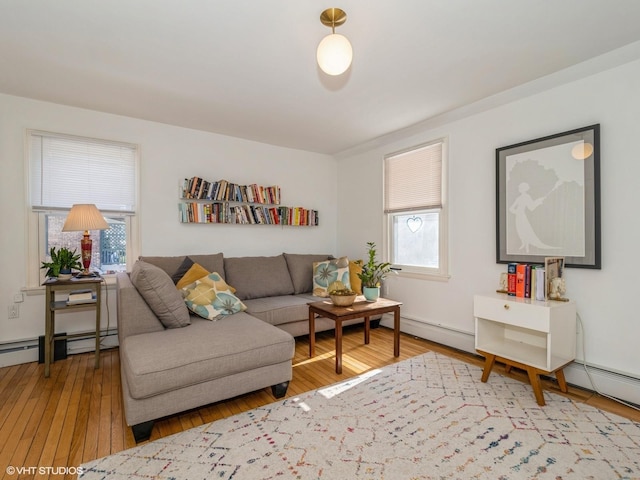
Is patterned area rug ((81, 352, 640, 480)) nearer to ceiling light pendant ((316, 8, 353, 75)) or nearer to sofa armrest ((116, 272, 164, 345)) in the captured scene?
sofa armrest ((116, 272, 164, 345))

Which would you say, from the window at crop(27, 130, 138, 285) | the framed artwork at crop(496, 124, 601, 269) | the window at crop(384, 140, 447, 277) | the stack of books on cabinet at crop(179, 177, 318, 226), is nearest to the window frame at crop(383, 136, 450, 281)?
the window at crop(384, 140, 447, 277)

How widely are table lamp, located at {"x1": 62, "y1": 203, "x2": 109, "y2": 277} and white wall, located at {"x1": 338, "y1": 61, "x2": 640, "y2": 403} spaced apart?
303cm

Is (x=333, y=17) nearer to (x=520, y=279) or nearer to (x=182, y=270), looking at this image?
(x=520, y=279)

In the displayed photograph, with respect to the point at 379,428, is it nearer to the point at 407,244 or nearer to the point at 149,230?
the point at 407,244

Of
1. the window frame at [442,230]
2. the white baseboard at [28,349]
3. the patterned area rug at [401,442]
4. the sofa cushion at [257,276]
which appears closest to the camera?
the patterned area rug at [401,442]

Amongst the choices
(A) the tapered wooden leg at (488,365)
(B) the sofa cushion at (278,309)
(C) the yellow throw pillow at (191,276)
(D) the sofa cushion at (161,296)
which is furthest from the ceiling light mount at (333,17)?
(A) the tapered wooden leg at (488,365)

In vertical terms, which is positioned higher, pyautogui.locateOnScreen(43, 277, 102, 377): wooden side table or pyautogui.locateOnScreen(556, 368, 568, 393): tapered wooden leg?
pyautogui.locateOnScreen(43, 277, 102, 377): wooden side table

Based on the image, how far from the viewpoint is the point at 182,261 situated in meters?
3.27

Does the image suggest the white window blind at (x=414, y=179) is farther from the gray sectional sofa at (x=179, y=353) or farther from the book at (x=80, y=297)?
the book at (x=80, y=297)

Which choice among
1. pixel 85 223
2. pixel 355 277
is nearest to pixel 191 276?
pixel 85 223

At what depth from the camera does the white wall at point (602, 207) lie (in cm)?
215

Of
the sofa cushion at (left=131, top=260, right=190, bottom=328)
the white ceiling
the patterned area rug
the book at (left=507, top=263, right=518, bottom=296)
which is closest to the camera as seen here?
the patterned area rug

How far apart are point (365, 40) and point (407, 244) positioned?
92.8 inches

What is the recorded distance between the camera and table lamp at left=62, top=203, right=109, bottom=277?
268 centimetres
